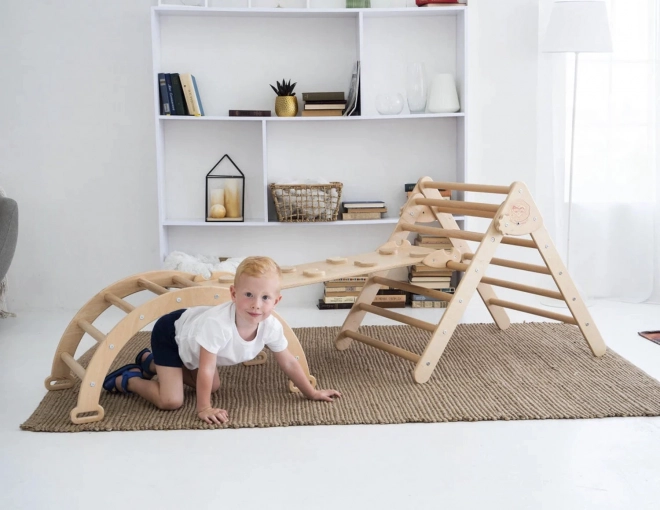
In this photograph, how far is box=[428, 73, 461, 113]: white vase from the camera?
395 centimetres

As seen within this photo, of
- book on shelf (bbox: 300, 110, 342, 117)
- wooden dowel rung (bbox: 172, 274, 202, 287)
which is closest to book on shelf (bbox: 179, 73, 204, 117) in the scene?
book on shelf (bbox: 300, 110, 342, 117)

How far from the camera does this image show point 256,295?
2256 millimetres

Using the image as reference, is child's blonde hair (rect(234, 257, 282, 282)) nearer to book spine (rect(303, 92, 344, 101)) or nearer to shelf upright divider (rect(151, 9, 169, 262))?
shelf upright divider (rect(151, 9, 169, 262))

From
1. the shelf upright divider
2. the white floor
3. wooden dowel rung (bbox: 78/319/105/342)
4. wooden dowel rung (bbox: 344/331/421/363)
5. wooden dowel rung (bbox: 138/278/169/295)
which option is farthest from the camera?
the shelf upright divider

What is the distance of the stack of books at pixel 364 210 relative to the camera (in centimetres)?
399

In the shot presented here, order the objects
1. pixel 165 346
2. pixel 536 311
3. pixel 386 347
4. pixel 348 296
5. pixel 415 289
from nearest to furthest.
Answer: pixel 165 346, pixel 386 347, pixel 415 289, pixel 536 311, pixel 348 296

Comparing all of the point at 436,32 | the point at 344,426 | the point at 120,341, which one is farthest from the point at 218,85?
the point at 344,426

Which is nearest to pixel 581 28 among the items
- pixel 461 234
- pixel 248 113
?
pixel 461 234

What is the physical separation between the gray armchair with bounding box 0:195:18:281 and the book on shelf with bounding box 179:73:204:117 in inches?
38.4

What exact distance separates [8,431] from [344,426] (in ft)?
3.26

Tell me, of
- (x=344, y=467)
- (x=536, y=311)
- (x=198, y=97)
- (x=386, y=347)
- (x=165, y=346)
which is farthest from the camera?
(x=198, y=97)

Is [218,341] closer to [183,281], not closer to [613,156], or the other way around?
[183,281]

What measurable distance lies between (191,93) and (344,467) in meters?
2.38

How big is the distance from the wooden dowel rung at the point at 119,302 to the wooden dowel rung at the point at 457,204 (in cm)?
126
